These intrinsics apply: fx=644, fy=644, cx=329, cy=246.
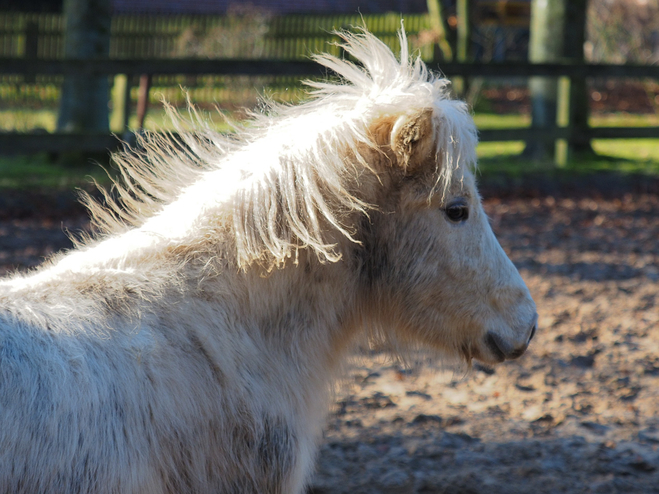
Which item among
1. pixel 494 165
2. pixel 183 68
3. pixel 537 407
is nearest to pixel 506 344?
pixel 537 407

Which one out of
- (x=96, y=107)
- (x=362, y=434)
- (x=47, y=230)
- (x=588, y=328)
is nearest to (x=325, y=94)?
(x=362, y=434)

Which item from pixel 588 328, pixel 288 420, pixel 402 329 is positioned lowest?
pixel 588 328

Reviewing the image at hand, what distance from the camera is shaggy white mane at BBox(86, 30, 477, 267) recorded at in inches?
81.1

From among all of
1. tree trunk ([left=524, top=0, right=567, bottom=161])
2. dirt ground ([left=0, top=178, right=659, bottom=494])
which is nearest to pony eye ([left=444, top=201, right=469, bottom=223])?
dirt ground ([left=0, top=178, right=659, bottom=494])

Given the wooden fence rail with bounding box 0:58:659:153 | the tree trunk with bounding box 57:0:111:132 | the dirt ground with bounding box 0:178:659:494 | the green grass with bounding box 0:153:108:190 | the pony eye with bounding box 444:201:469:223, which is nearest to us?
the pony eye with bounding box 444:201:469:223

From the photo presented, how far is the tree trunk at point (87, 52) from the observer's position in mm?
9875

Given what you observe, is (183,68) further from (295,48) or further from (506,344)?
(295,48)

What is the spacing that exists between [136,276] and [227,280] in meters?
0.28

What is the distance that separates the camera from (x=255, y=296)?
6.75ft

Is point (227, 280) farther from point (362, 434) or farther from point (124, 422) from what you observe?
point (362, 434)

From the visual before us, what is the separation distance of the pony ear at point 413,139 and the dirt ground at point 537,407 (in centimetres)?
96

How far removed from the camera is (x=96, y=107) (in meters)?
10.2

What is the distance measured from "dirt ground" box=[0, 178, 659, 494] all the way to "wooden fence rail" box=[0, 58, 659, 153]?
5.98 ft

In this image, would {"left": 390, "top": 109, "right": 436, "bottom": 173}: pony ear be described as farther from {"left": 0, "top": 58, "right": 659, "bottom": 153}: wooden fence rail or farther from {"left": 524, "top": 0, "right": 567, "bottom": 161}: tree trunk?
{"left": 524, "top": 0, "right": 567, "bottom": 161}: tree trunk
